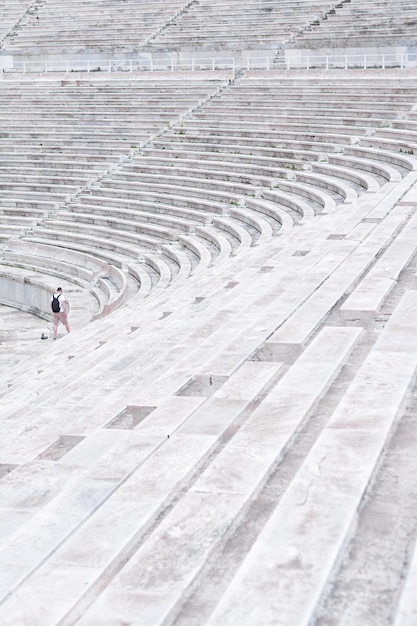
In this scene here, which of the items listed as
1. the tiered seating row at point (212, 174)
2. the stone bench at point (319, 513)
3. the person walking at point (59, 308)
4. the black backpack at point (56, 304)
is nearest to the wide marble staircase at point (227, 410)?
the stone bench at point (319, 513)

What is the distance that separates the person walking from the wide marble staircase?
0.33 m

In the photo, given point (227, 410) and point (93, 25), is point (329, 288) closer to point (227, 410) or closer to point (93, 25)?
point (227, 410)

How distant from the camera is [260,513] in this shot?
5414mm

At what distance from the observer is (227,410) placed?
7082 millimetres

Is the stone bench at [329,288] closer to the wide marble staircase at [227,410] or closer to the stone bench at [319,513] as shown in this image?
the wide marble staircase at [227,410]

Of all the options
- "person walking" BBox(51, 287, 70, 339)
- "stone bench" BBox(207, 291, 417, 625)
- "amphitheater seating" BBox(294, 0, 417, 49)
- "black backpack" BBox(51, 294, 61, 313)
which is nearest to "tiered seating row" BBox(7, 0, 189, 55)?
"amphitheater seating" BBox(294, 0, 417, 49)

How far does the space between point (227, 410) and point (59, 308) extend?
1048cm

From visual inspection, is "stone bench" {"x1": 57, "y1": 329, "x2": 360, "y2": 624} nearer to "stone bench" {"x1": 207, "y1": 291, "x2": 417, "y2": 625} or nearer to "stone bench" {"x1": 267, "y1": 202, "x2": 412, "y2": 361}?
"stone bench" {"x1": 207, "y1": 291, "x2": 417, "y2": 625}

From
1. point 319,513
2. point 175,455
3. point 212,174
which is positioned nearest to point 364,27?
point 212,174

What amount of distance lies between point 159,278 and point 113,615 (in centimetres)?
1451

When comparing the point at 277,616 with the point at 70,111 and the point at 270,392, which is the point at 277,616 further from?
the point at 70,111

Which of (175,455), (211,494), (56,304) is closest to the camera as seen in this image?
(211,494)

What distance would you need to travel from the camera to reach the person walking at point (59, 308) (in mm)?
17094

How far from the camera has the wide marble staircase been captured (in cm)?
468
